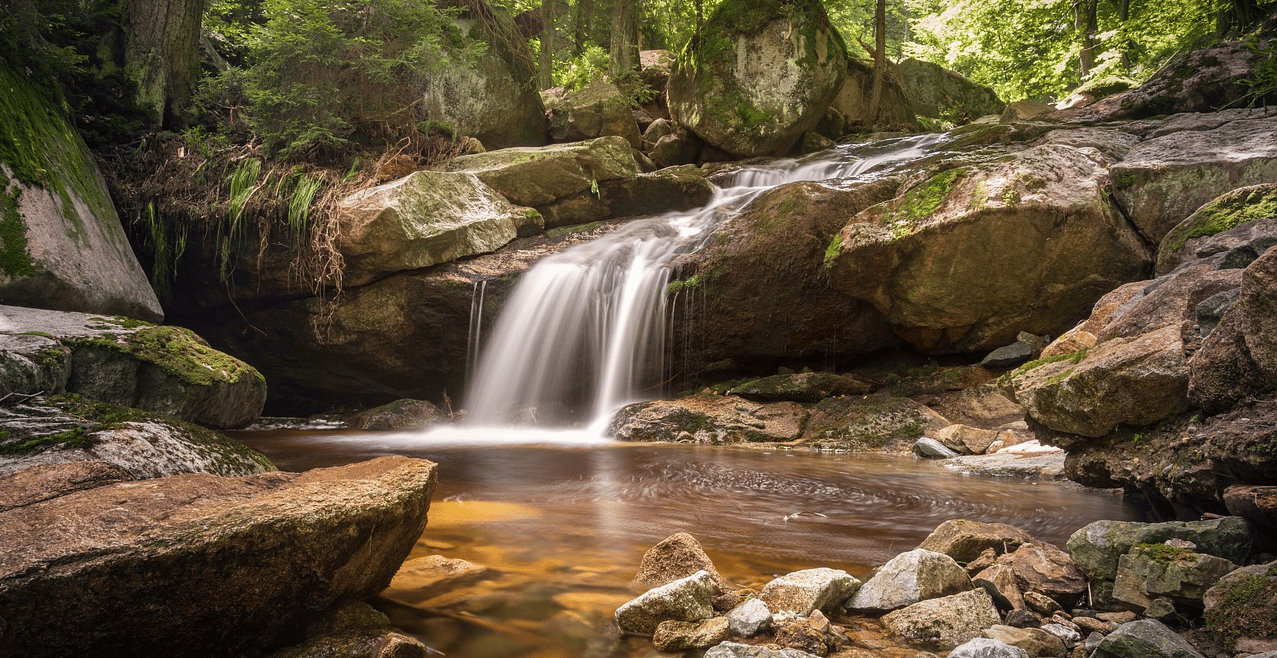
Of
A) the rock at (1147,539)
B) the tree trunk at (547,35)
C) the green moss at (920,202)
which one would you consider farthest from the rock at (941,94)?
the rock at (1147,539)

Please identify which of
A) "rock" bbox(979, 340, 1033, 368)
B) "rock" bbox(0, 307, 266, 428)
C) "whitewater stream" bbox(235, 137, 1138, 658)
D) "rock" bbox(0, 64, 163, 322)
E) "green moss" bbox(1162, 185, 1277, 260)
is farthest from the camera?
"rock" bbox(979, 340, 1033, 368)

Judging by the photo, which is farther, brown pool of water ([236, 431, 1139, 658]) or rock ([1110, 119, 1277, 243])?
rock ([1110, 119, 1277, 243])

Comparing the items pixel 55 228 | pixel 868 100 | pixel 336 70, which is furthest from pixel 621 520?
pixel 868 100

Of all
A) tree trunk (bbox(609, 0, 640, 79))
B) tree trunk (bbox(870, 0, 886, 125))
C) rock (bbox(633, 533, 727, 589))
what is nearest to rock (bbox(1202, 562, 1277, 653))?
rock (bbox(633, 533, 727, 589))

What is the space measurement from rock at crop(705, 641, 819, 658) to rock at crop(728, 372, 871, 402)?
22.0ft

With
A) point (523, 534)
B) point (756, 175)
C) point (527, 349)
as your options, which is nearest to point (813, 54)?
point (756, 175)

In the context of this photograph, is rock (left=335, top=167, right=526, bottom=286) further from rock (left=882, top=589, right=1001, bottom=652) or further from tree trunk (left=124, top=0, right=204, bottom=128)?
rock (left=882, top=589, right=1001, bottom=652)

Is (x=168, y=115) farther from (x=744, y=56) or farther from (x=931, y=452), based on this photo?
(x=931, y=452)

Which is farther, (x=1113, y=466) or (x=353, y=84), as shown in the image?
(x=353, y=84)

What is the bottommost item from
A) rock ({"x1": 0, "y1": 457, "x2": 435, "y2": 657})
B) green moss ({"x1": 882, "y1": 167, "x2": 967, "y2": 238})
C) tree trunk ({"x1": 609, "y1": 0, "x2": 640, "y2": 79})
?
rock ({"x1": 0, "y1": 457, "x2": 435, "y2": 657})

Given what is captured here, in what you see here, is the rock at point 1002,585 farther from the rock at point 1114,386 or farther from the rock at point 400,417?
the rock at point 400,417

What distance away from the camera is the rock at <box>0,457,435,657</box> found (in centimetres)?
166

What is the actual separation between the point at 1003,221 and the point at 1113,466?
4.62m

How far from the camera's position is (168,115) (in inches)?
408
